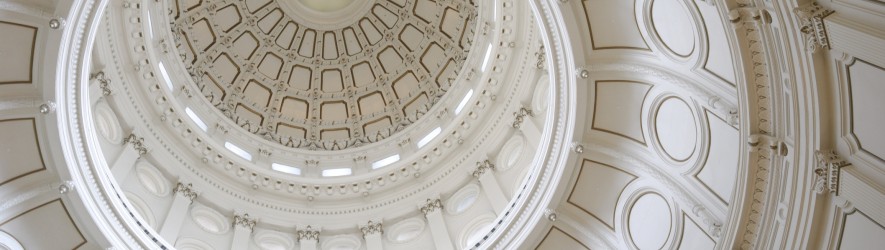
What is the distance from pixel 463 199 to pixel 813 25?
14566 mm

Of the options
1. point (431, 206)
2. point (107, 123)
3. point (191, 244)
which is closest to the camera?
point (107, 123)


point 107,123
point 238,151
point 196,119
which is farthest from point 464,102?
point 107,123

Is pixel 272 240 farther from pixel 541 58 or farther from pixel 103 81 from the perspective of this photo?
pixel 541 58

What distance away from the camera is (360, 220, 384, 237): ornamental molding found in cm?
2273

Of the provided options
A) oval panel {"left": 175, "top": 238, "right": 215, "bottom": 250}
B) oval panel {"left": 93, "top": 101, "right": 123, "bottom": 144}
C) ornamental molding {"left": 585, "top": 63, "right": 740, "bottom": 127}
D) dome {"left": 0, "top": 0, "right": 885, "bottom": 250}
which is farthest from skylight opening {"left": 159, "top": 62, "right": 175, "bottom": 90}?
ornamental molding {"left": 585, "top": 63, "right": 740, "bottom": 127}

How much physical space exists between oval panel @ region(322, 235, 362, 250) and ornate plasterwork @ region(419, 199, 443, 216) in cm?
242

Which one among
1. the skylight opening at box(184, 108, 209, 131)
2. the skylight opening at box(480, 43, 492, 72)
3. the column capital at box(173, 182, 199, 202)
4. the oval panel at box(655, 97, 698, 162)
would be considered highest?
the skylight opening at box(184, 108, 209, 131)

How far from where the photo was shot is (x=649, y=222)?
50.3 ft

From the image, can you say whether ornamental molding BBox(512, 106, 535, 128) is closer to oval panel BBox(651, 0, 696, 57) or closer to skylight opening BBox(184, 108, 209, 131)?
oval panel BBox(651, 0, 696, 57)

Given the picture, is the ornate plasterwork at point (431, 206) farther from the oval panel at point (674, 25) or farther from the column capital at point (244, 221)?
the oval panel at point (674, 25)

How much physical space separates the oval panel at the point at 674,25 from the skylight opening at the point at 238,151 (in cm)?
1683

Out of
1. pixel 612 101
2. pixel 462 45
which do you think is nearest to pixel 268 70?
pixel 462 45

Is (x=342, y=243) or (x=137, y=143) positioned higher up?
(x=137, y=143)

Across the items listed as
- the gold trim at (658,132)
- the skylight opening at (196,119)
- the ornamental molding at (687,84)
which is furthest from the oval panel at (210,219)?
the gold trim at (658,132)
